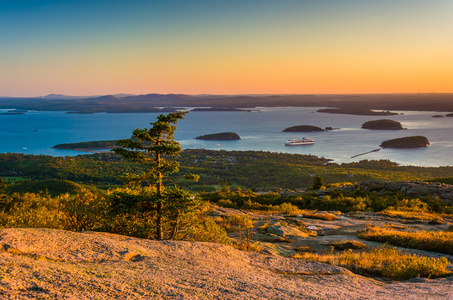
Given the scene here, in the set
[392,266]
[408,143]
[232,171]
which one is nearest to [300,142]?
[408,143]

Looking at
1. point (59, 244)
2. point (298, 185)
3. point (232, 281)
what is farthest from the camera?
point (298, 185)

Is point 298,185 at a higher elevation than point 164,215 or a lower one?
lower

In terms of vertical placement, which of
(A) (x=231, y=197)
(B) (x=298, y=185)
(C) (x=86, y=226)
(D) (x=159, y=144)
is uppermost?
(D) (x=159, y=144)

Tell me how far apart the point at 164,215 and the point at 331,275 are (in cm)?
518

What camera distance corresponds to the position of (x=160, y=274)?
511 cm

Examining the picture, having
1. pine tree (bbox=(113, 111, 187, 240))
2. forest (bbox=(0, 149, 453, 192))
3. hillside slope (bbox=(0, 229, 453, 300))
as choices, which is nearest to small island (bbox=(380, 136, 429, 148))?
forest (bbox=(0, 149, 453, 192))

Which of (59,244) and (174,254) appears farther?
(174,254)

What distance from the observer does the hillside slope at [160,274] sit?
4100 millimetres

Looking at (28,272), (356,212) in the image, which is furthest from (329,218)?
(28,272)

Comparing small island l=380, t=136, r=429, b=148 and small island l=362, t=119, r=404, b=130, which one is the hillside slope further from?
small island l=362, t=119, r=404, b=130

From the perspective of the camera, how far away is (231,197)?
29688 millimetres

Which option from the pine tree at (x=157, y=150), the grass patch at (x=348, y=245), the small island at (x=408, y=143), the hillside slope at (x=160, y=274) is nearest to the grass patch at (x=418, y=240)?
the grass patch at (x=348, y=245)

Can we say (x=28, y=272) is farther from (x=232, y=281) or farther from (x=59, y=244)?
(x=232, y=281)

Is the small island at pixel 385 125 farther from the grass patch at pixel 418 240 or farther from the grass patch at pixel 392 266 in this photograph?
the grass patch at pixel 392 266
